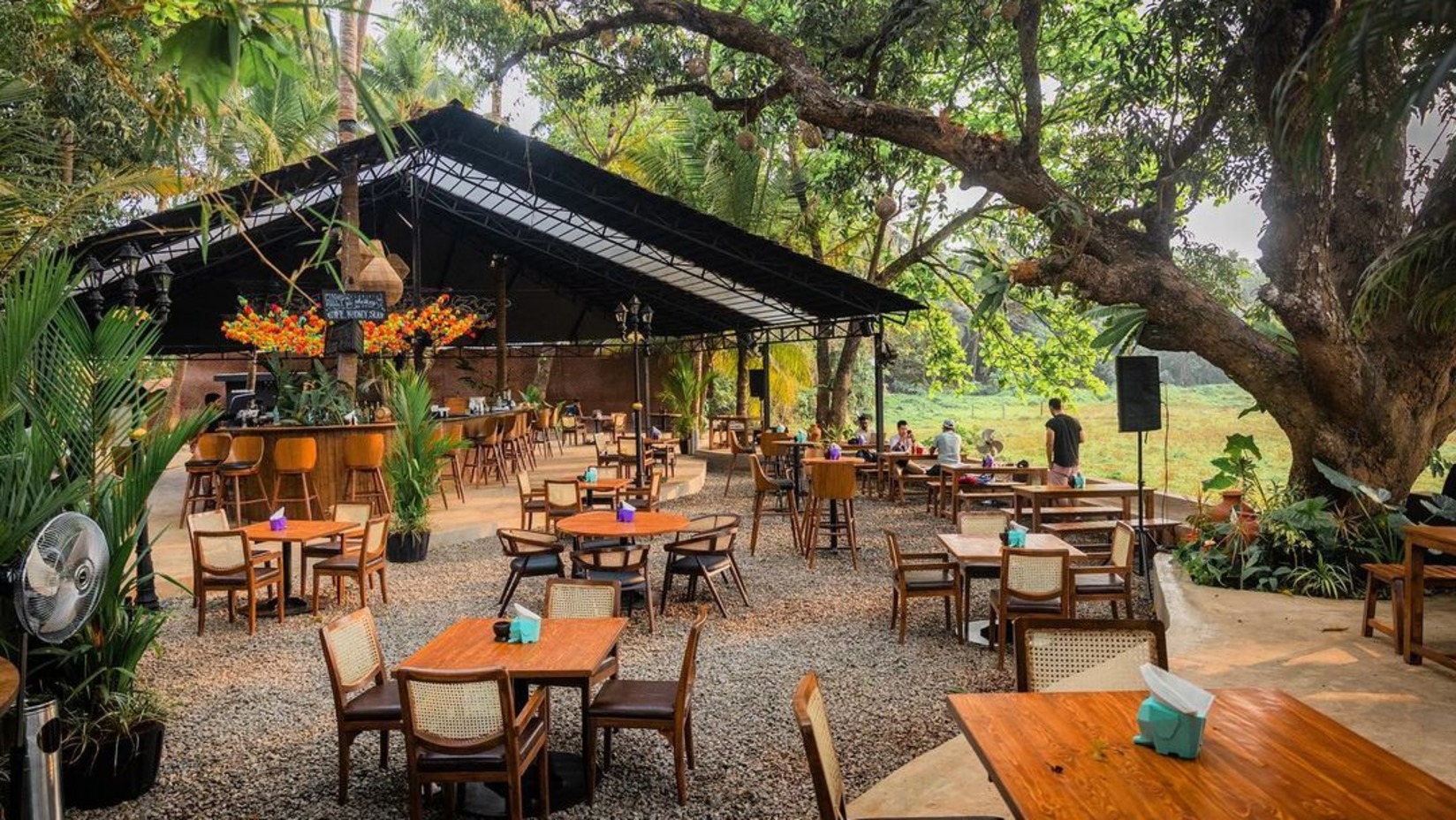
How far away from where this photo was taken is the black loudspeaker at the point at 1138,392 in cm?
683

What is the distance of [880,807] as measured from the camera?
9.89 feet

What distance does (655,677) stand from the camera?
4617 millimetres

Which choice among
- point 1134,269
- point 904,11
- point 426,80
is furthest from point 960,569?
point 426,80

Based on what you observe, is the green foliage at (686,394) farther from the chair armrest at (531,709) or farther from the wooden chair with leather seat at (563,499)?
the chair armrest at (531,709)

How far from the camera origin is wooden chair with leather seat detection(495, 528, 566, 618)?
5867mm

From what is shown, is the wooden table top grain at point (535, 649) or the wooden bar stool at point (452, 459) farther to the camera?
the wooden bar stool at point (452, 459)

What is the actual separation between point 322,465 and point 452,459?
6.02 feet

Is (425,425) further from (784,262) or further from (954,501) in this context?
(954,501)

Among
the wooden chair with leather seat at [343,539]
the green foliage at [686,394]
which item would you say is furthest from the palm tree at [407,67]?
the wooden chair with leather seat at [343,539]

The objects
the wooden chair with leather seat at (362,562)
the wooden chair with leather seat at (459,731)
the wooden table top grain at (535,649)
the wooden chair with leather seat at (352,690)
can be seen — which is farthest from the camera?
the wooden chair with leather seat at (362,562)

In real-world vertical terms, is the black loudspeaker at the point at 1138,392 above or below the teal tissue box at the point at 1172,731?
above

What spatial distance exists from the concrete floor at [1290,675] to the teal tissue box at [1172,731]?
76 centimetres

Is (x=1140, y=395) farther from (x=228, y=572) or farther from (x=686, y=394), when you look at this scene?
(x=686, y=394)

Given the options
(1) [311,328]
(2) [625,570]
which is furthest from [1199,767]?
(1) [311,328]
